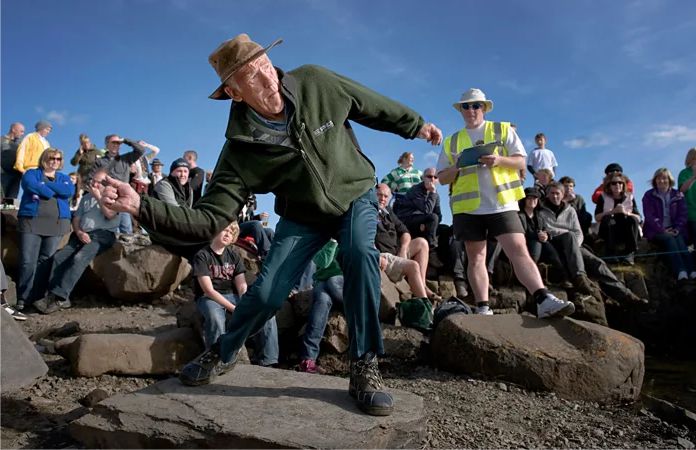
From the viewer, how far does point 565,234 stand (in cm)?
927

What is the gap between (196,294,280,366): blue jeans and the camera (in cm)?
536

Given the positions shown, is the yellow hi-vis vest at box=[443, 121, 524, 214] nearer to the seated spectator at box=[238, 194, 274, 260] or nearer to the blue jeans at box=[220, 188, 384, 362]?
the blue jeans at box=[220, 188, 384, 362]

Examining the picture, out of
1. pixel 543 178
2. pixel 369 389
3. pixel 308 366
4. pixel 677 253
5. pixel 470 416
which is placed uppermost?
pixel 543 178

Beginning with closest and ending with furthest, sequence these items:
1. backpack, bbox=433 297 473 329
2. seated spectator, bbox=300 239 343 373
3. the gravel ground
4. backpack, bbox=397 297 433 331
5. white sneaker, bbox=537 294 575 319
→ the gravel ground, white sneaker, bbox=537 294 575 319, seated spectator, bbox=300 239 343 373, backpack, bbox=433 297 473 329, backpack, bbox=397 297 433 331

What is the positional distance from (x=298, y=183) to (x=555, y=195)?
732cm

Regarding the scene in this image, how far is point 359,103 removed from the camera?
356 centimetres

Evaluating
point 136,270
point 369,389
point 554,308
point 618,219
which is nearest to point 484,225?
point 554,308

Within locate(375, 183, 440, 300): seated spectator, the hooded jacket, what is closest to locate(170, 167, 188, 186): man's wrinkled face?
locate(375, 183, 440, 300): seated spectator

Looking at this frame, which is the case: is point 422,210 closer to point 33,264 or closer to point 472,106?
point 472,106

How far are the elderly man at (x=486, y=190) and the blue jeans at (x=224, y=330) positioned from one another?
2.21 meters

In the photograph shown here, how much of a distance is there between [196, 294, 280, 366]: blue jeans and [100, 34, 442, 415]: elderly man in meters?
1.77

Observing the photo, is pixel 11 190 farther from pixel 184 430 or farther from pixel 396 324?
pixel 184 430

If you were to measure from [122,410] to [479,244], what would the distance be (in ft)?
12.2

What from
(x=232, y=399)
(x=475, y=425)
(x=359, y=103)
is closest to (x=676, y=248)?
(x=475, y=425)
